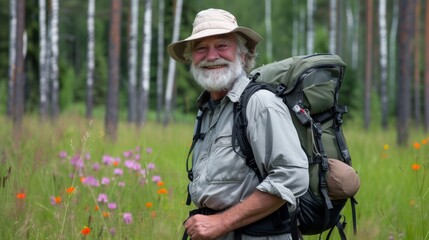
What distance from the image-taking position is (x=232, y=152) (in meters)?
2.38

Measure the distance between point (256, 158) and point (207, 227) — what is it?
1.15 feet

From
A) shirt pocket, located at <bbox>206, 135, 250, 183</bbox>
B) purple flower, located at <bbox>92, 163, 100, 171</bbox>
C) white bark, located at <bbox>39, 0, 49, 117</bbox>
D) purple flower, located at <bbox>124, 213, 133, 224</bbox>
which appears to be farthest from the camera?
white bark, located at <bbox>39, 0, 49, 117</bbox>

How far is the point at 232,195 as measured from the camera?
7.86 ft

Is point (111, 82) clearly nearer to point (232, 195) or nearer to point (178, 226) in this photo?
point (178, 226)

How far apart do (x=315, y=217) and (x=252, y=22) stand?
41.7 metres

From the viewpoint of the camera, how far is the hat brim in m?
2.54

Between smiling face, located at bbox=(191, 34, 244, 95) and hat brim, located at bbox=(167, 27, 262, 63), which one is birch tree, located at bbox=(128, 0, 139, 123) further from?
smiling face, located at bbox=(191, 34, 244, 95)

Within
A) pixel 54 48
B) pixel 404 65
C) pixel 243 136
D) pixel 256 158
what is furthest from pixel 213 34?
pixel 54 48

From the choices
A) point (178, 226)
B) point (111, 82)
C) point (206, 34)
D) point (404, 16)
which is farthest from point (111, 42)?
point (206, 34)

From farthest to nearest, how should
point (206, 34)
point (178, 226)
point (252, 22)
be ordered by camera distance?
1. point (252, 22)
2. point (178, 226)
3. point (206, 34)

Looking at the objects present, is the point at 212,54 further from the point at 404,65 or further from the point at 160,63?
the point at 160,63

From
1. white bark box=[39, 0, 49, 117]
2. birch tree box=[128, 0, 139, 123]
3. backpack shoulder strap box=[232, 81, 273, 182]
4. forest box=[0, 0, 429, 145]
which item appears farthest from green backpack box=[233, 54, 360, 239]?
birch tree box=[128, 0, 139, 123]

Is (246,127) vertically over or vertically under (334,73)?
under

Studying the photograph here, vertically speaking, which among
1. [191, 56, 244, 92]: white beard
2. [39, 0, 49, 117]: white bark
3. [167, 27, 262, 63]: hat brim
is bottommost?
[39, 0, 49, 117]: white bark
